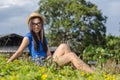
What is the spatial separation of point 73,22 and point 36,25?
56825mm

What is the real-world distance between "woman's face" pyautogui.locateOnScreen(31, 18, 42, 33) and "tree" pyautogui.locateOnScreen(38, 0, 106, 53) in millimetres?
55453

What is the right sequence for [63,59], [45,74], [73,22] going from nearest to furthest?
[45,74] → [63,59] → [73,22]

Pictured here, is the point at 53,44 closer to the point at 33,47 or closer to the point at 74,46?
the point at 74,46

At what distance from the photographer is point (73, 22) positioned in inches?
2539

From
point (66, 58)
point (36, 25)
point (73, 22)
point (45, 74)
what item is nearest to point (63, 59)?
point (66, 58)

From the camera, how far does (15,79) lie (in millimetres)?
4074

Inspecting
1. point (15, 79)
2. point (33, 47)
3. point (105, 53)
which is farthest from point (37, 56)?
point (15, 79)

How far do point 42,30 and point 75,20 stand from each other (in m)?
56.1

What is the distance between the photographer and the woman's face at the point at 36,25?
7727 millimetres

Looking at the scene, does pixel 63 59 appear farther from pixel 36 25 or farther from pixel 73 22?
pixel 73 22

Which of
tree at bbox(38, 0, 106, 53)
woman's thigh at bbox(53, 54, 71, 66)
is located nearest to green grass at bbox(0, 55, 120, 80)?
woman's thigh at bbox(53, 54, 71, 66)

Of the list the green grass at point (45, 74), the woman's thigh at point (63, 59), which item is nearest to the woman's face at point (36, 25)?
the woman's thigh at point (63, 59)

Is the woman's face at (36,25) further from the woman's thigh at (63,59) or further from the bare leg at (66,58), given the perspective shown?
the woman's thigh at (63,59)

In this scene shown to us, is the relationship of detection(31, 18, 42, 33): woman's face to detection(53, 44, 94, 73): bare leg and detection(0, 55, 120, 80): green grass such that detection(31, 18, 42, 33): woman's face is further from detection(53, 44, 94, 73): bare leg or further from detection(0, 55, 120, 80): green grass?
detection(0, 55, 120, 80): green grass
